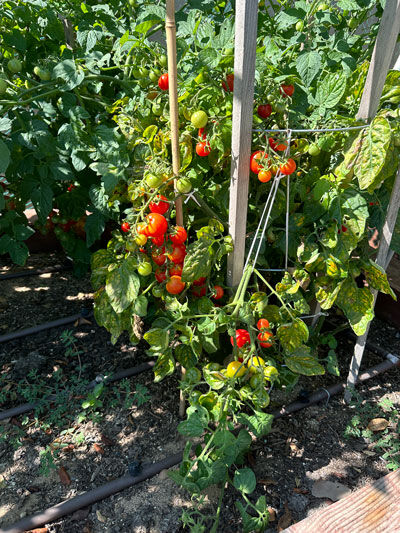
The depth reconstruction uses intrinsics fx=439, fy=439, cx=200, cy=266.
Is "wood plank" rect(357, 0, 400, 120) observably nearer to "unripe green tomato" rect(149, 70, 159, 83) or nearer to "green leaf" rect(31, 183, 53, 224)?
"unripe green tomato" rect(149, 70, 159, 83)

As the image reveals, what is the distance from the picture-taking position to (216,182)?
57.9 inches

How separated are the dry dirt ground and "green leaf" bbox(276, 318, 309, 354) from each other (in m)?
0.45

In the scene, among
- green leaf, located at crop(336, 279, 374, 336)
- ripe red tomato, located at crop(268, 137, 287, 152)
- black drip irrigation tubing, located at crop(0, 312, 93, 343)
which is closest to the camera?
ripe red tomato, located at crop(268, 137, 287, 152)

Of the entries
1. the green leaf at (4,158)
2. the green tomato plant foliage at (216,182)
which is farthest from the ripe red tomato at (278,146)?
the green leaf at (4,158)

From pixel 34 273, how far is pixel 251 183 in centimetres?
149

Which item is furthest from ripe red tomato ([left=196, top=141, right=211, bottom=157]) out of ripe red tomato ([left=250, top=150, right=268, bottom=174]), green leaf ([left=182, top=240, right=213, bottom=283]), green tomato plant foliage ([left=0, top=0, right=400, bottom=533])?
green leaf ([left=182, top=240, right=213, bottom=283])

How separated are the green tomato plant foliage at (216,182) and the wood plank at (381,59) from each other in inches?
2.3

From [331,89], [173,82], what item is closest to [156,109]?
[173,82]

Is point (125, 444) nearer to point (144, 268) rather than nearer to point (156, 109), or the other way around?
point (144, 268)

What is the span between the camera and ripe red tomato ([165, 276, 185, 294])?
1.30 m

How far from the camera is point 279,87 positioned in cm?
122

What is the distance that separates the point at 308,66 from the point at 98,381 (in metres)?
1.37

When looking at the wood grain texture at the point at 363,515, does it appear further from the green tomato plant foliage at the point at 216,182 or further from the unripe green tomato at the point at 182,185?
the unripe green tomato at the point at 182,185

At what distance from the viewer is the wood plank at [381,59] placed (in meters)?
1.12
